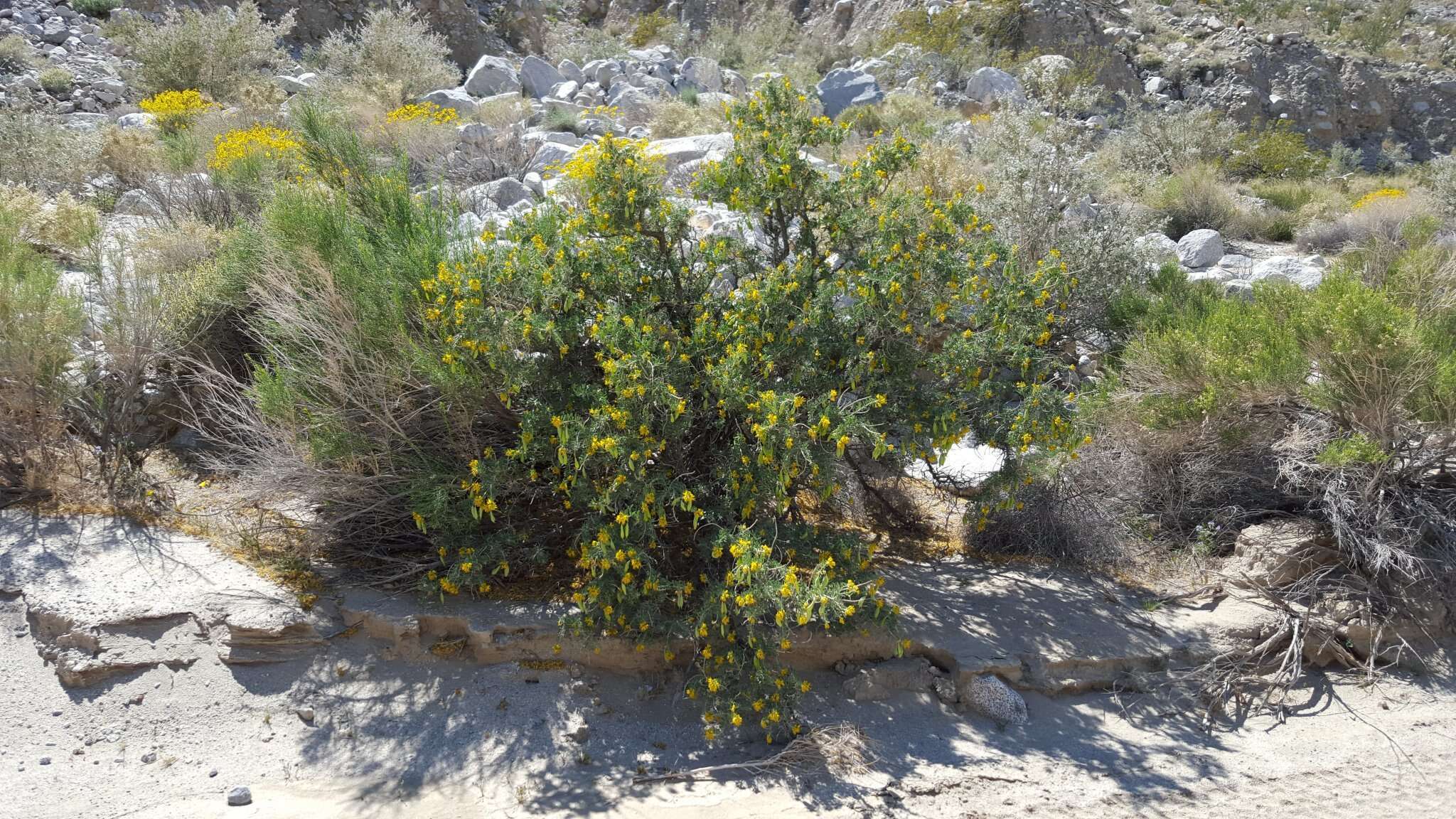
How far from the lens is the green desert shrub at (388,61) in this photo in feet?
42.2

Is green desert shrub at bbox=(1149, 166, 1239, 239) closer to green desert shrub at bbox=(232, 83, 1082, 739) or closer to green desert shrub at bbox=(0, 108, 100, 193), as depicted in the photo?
green desert shrub at bbox=(232, 83, 1082, 739)

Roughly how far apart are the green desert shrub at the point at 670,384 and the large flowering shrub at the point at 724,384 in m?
0.02

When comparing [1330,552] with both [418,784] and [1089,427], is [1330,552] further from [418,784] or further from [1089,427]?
[418,784]

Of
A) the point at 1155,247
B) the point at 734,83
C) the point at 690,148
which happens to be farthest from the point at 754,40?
the point at 1155,247

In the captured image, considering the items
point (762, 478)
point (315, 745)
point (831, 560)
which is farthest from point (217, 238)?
point (831, 560)

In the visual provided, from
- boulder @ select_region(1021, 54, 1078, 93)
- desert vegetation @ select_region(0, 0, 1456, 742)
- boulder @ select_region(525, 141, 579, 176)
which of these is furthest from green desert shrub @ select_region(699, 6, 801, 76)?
desert vegetation @ select_region(0, 0, 1456, 742)

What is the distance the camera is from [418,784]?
3.96 metres

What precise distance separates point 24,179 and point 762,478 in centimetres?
828

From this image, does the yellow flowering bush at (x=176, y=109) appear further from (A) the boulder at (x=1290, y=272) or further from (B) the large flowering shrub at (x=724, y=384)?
(A) the boulder at (x=1290, y=272)

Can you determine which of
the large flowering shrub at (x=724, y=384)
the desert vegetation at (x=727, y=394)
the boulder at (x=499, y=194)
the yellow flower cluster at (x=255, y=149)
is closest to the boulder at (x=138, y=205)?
the desert vegetation at (x=727, y=394)

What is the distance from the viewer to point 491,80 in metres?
14.1

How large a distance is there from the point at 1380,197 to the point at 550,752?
1185 cm

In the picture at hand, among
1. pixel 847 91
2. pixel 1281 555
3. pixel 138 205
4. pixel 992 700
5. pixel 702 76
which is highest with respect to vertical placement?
pixel 702 76

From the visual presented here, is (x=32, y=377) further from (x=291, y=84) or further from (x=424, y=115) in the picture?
(x=291, y=84)
